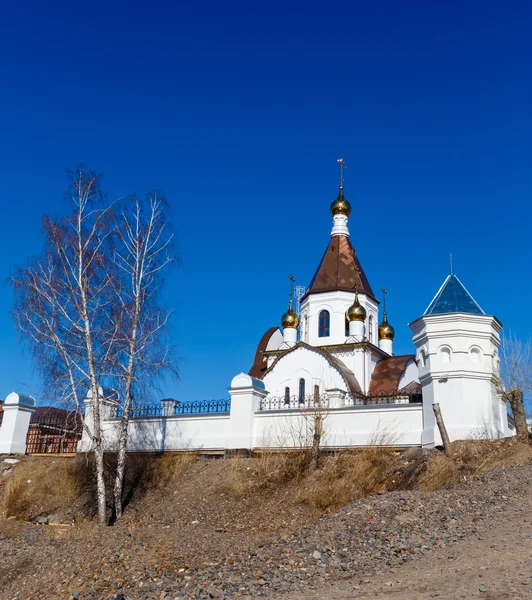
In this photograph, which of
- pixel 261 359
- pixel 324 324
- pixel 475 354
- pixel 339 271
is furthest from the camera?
pixel 261 359

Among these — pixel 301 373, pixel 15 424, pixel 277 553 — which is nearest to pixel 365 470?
pixel 277 553

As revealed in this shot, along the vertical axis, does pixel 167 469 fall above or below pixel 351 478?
above

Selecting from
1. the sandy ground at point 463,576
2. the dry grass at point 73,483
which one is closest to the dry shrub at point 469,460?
the sandy ground at point 463,576

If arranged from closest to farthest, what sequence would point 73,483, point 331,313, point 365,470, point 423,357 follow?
1. point 365,470
2. point 73,483
3. point 423,357
4. point 331,313

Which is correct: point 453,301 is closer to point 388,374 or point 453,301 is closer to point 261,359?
point 388,374

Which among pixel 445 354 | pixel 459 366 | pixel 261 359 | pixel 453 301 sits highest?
pixel 261 359

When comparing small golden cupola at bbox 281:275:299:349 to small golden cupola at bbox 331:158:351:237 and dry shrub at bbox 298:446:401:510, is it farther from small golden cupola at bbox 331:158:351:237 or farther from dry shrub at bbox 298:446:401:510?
dry shrub at bbox 298:446:401:510

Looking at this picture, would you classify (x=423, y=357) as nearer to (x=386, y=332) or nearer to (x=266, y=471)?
(x=266, y=471)

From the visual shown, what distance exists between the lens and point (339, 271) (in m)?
26.0

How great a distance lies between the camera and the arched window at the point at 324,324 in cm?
2512

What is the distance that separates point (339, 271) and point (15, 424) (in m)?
14.5

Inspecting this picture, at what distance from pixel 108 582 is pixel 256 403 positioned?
825cm

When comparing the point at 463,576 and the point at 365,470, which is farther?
the point at 365,470

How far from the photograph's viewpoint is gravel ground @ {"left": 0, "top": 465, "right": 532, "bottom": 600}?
21.1ft
